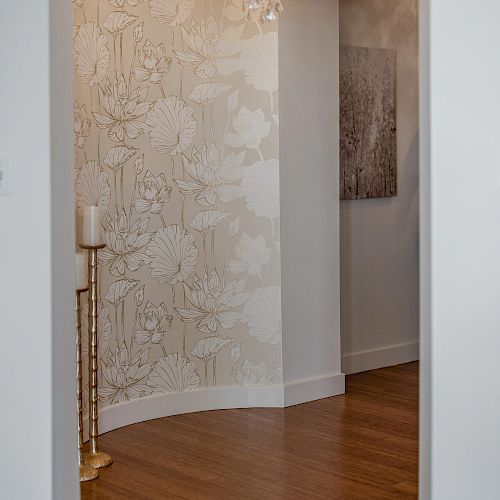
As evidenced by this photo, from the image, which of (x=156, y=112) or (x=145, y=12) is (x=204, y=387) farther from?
(x=145, y=12)

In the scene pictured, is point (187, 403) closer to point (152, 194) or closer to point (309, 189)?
point (152, 194)

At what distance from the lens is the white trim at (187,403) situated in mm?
4438

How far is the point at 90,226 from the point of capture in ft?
12.7

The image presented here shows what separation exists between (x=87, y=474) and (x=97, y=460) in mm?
160

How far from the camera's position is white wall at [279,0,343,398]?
4809mm

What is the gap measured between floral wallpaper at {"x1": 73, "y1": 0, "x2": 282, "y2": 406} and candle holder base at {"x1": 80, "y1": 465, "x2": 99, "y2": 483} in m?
0.62

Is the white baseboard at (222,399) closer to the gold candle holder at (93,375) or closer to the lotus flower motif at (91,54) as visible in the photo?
the gold candle holder at (93,375)

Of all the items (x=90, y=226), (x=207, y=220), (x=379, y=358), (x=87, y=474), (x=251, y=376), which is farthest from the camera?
(x=379, y=358)

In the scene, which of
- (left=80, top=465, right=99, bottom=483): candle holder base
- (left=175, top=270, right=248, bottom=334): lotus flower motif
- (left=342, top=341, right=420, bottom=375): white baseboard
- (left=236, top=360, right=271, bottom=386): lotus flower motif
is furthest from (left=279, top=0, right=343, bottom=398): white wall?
(left=80, top=465, right=99, bottom=483): candle holder base

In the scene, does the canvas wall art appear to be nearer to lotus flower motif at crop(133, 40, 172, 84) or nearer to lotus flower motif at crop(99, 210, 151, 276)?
lotus flower motif at crop(133, 40, 172, 84)

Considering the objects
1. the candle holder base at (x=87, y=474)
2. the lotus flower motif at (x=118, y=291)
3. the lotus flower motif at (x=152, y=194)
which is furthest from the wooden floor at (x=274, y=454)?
the lotus flower motif at (x=152, y=194)
